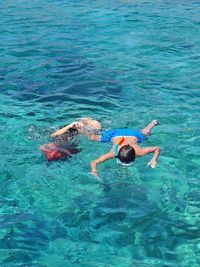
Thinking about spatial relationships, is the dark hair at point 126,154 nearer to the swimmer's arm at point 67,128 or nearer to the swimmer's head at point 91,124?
the swimmer's arm at point 67,128

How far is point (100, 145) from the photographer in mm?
7926

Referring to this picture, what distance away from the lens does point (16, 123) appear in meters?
8.87

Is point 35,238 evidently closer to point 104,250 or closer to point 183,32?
point 104,250

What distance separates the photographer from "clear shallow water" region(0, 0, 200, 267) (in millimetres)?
Result: 5836

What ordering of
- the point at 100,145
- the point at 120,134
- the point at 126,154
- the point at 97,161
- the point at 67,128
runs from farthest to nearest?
1. the point at 100,145
2. the point at 67,128
3. the point at 120,134
4. the point at 97,161
5. the point at 126,154

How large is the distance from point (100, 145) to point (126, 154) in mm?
1468

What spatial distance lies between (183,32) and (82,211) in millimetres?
9902

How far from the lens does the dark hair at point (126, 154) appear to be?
6523 mm

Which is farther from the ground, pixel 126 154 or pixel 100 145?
pixel 126 154

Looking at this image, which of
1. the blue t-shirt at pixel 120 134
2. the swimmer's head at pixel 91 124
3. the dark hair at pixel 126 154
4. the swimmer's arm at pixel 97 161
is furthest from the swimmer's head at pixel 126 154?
the swimmer's head at pixel 91 124

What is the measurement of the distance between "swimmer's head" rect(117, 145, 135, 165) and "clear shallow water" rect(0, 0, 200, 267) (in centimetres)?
50

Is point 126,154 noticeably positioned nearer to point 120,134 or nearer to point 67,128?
point 120,134

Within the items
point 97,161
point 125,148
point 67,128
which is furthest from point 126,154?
point 67,128

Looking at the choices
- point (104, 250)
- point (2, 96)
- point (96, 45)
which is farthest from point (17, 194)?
point (96, 45)
